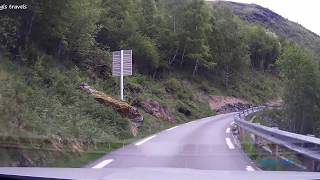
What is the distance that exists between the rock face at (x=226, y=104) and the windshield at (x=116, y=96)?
12.5ft

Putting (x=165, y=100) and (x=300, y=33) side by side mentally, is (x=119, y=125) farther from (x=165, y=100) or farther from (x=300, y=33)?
(x=300, y=33)

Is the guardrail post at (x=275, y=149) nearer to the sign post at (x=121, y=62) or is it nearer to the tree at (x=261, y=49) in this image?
the sign post at (x=121, y=62)

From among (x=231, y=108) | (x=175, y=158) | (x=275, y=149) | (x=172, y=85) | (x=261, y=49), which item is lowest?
(x=231, y=108)

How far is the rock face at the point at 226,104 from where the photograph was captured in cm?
5064

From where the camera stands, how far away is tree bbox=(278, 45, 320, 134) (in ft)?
194

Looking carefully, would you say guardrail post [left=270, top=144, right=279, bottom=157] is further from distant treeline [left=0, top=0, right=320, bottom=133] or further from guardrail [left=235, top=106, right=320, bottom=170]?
distant treeline [left=0, top=0, right=320, bottom=133]

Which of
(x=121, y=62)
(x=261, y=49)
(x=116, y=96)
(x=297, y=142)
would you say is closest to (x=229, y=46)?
(x=261, y=49)

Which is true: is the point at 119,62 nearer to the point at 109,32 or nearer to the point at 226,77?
the point at 109,32

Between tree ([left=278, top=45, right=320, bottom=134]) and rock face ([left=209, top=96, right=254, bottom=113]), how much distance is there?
5.91m

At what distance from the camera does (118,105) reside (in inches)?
819

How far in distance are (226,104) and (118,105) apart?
34.7m

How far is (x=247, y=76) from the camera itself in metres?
67.4

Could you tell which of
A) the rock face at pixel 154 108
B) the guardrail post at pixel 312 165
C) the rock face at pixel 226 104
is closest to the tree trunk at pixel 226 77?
the rock face at pixel 226 104

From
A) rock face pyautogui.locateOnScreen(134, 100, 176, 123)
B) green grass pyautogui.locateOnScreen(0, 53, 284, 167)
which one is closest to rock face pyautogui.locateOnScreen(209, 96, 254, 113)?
green grass pyautogui.locateOnScreen(0, 53, 284, 167)
